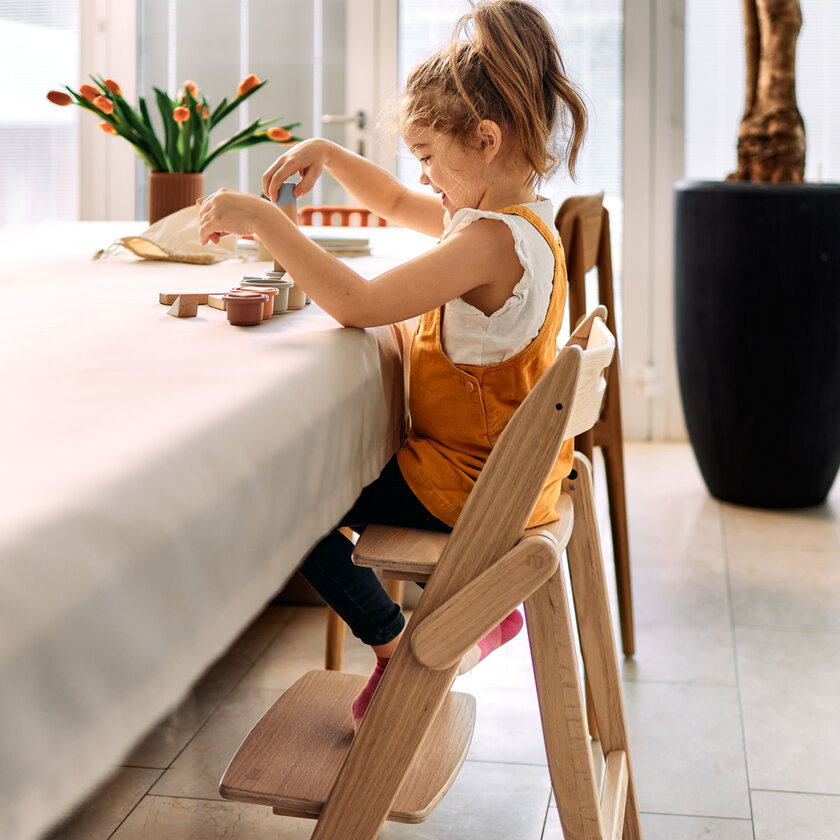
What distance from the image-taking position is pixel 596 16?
Result: 146 inches

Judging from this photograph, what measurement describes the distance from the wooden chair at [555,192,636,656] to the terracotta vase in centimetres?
75

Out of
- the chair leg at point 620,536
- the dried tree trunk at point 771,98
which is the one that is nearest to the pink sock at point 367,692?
the chair leg at point 620,536

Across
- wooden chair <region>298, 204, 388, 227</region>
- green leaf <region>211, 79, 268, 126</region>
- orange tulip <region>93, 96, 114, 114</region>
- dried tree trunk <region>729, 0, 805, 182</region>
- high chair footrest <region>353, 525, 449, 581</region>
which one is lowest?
high chair footrest <region>353, 525, 449, 581</region>

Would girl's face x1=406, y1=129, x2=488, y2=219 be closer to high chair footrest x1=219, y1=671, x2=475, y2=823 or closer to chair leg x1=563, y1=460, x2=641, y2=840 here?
chair leg x1=563, y1=460, x2=641, y2=840

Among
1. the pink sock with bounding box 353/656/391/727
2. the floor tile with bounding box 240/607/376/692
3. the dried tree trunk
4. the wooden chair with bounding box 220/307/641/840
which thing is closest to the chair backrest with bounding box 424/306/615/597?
the wooden chair with bounding box 220/307/641/840

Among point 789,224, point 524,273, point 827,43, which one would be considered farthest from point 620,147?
point 524,273

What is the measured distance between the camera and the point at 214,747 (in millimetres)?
1781

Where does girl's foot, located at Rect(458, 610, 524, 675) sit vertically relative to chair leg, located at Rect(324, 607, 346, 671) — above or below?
above

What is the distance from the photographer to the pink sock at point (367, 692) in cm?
127

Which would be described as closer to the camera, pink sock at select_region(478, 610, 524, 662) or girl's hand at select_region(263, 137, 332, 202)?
pink sock at select_region(478, 610, 524, 662)

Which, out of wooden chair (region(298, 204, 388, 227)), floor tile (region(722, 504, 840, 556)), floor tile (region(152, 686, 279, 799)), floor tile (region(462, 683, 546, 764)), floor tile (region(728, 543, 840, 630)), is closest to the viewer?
floor tile (region(152, 686, 279, 799))

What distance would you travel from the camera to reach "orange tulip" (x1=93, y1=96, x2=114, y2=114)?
189cm

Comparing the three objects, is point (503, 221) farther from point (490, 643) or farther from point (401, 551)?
point (490, 643)

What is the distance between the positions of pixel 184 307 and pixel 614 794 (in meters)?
0.77
